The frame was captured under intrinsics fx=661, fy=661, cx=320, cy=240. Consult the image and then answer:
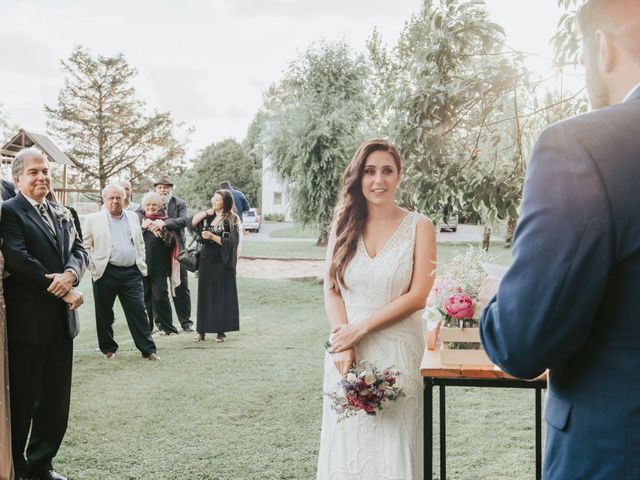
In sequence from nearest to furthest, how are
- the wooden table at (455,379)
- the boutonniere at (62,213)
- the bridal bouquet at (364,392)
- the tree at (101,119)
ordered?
1. the wooden table at (455,379)
2. the bridal bouquet at (364,392)
3. the boutonniere at (62,213)
4. the tree at (101,119)

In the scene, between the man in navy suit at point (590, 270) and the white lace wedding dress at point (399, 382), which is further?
the white lace wedding dress at point (399, 382)

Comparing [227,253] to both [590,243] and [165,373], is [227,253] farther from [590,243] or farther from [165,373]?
[590,243]

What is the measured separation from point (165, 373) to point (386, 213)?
15.1 feet

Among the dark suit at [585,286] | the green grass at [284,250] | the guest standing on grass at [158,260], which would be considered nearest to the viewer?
the dark suit at [585,286]

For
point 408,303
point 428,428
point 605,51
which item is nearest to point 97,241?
point 408,303

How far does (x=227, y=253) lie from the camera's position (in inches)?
360

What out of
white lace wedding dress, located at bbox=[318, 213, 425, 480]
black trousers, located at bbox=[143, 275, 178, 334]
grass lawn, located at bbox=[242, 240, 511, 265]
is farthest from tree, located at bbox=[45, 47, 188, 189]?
white lace wedding dress, located at bbox=[318, 213, 425, 480]

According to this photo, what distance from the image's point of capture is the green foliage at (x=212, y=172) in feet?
145

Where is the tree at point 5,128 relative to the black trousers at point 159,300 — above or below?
above

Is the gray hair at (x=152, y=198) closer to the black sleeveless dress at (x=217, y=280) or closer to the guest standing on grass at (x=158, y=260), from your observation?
the guest standing on grass at (x=158, y=260)

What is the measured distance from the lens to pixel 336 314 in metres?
3.46

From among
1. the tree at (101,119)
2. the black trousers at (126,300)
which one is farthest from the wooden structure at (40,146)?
the black trousers at (126,300)

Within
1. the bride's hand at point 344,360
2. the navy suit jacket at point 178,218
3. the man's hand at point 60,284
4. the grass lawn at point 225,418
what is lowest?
the grass lawn at point 225,418

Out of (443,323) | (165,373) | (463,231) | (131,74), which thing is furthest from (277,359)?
(131,74)
